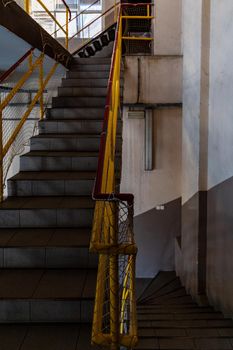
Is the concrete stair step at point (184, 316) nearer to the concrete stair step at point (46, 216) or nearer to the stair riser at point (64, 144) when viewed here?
the concrete stair step at point (46, 216)

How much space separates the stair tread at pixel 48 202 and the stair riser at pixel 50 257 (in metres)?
0.52

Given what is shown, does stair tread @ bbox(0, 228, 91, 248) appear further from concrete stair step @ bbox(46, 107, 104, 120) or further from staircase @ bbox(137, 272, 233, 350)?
concrete stair step @ bbox(46, 107, 104, 120)

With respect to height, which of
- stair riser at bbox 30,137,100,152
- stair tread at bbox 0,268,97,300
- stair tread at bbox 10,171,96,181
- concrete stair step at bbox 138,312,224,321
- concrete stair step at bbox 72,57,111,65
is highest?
concrete stair step at bbox 72,57,111,65

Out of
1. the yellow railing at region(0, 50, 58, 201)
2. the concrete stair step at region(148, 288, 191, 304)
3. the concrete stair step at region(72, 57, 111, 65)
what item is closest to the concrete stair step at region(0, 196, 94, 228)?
the yellow railing at region(0, 50, 58, 201)

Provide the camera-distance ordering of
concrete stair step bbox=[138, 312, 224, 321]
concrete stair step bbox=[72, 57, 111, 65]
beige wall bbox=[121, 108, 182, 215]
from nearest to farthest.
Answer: concrete stair step bbox=[138, 312, 224, 321] → concrete stair step bbox=[72, 57, 111, 65] → beige wall bbox=[121, 108, 182, 215]

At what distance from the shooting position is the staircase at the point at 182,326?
3.02m

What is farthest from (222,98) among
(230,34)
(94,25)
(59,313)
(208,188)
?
(94,25)

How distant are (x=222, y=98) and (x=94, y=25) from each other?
21.8ft

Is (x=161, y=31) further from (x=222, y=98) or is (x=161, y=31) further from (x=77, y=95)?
(x=222, y=98)

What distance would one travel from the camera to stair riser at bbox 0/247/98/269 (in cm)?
276

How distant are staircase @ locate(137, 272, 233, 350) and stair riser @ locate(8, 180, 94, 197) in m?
1.45

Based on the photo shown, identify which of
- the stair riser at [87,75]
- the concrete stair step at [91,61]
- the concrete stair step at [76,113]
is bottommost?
the concrete stair step at [76,113]

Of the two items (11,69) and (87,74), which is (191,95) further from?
(11,69)

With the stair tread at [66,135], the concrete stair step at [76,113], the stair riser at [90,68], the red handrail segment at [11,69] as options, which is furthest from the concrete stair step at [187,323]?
the stair riser at [90,68]
